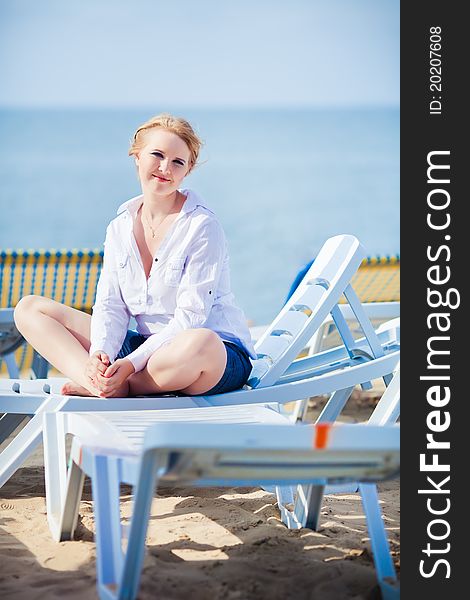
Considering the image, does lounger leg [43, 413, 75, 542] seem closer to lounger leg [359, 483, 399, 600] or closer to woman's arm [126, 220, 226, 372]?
woman's arm [126, 220, 226, 372]

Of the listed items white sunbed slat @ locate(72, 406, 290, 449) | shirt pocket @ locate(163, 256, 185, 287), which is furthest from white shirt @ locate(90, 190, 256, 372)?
white sunbed slat @ locate(72, 406, 290, 449)

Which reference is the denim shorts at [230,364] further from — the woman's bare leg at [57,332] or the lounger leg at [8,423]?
the lounger leg at [8,423]

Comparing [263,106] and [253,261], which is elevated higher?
[263,106]

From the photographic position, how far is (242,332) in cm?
346

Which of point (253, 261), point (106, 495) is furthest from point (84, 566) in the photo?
point (253, 261)

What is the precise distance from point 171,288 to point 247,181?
24220 mm

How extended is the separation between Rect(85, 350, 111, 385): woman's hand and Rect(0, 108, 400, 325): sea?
7.94 metres

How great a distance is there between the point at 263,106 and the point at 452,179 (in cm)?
3925

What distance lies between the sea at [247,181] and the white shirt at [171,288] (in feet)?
25.2

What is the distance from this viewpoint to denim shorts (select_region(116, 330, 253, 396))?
10.8ft

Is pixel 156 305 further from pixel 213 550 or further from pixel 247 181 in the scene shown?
pixel 247 181

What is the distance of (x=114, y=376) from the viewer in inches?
124

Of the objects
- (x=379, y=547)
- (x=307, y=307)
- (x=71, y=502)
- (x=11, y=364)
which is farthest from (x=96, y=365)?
(x=11, y=364)

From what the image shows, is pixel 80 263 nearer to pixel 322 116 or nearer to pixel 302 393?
pixel 302 393
